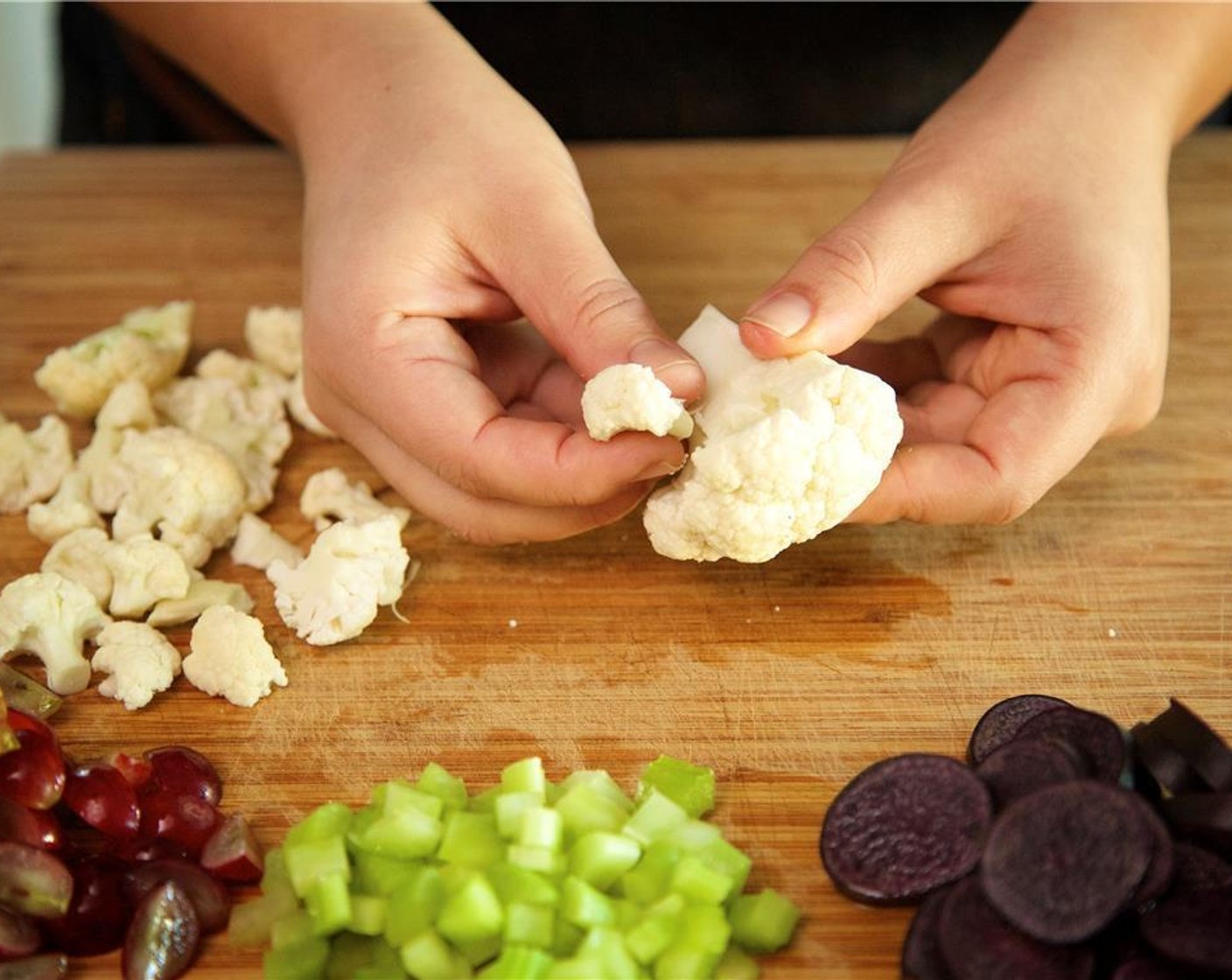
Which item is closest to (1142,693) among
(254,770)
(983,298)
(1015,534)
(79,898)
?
(1015,534)

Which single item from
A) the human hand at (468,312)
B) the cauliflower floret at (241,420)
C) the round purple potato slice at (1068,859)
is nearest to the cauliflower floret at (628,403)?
the human hand at (468,312)

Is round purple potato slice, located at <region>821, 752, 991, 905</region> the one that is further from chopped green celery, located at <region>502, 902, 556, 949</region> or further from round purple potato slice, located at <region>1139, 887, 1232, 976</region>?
chopped green celery, located at <region>502, 902, 556, 949</region>

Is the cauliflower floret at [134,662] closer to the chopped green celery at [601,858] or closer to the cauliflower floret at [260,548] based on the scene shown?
the cauliflower floret at [260,548]

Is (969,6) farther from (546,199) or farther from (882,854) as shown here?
(882,854)

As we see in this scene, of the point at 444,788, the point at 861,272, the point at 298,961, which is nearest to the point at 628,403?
the point at 861,272

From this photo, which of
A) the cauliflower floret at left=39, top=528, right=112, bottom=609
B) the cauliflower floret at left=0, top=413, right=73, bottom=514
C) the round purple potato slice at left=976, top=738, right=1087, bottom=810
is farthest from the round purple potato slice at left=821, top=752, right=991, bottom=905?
the cauliflower floret at left=0, top=413, right=73, bottom=514
